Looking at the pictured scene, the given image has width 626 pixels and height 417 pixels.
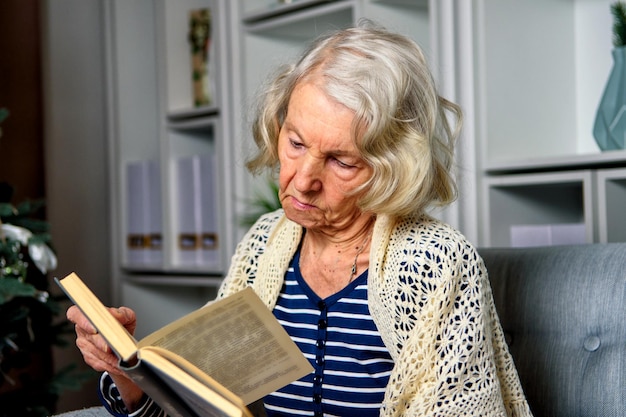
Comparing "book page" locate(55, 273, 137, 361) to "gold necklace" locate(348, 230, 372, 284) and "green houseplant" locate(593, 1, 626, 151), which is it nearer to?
"gold necklace" locate(348, 230, 372, 284)

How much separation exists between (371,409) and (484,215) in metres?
0.85

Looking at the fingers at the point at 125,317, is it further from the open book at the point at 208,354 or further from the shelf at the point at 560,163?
A: the shelf at the point at 560,163

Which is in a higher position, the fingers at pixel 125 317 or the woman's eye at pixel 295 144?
the woman's eye at pixel 295 144

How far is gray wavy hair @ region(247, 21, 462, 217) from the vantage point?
3.92ft

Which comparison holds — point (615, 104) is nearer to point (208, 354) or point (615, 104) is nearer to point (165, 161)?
point (208, 354)

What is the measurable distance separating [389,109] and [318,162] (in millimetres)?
133

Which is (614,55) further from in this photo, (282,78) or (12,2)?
(12,2)

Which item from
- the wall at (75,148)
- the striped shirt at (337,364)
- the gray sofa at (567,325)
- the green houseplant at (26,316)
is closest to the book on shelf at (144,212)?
the wall at (75,148)

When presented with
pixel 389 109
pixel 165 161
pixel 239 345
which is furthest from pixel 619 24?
pixel 165 161

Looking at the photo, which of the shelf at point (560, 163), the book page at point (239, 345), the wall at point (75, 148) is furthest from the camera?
the wall at point (75, 148)

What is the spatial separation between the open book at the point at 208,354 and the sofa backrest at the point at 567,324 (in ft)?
1.63

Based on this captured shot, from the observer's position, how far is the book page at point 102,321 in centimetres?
90

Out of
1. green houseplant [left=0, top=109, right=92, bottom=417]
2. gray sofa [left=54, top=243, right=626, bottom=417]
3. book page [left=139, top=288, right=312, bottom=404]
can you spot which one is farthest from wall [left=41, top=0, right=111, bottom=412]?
book page [left=139, top=288, right=312, bottom=404]

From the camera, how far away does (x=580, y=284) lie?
1361 mm
